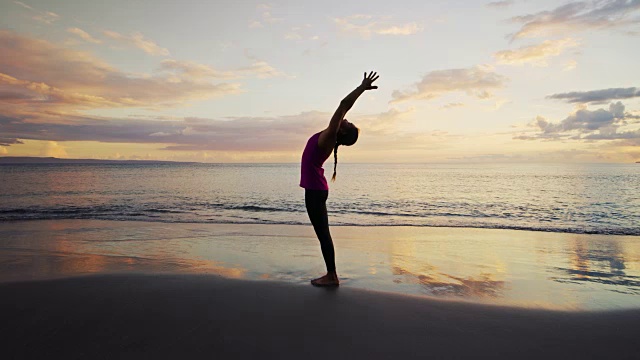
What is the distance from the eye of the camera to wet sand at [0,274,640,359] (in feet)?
9.63

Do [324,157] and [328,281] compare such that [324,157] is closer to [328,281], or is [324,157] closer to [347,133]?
[347,133]

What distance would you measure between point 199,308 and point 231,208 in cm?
1443

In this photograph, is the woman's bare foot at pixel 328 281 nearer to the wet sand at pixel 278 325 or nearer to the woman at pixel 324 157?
the woman at pixel 324 157

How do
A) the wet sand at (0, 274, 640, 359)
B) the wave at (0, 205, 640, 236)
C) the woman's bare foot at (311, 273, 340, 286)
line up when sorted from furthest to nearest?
1. the wave at (0, 205, 640, 236)
2. the woman's bare foot at (311, 273, 340, 286)
3. the wet sand at (0, 274, 640, 359)

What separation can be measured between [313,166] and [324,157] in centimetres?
17

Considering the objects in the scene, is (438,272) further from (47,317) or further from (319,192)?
(47,317)

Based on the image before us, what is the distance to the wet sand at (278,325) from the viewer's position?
9.63 feet

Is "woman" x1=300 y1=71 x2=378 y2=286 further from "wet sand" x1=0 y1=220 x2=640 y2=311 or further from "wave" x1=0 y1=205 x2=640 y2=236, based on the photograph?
"wave" x1=0 y1=205 x2=640 y2=236

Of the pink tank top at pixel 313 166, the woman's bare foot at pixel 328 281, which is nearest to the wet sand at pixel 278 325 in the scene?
the woman's bare foot at pixel 328 281

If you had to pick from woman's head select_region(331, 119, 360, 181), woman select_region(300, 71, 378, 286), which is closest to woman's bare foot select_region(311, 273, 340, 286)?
woman select_region(300, 71, 378, 286)

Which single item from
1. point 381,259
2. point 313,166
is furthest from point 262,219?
point 313,166

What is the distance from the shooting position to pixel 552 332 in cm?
338

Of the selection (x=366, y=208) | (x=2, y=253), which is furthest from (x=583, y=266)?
(x=366, y=208)

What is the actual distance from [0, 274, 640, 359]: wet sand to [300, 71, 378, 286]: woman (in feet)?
1.83
